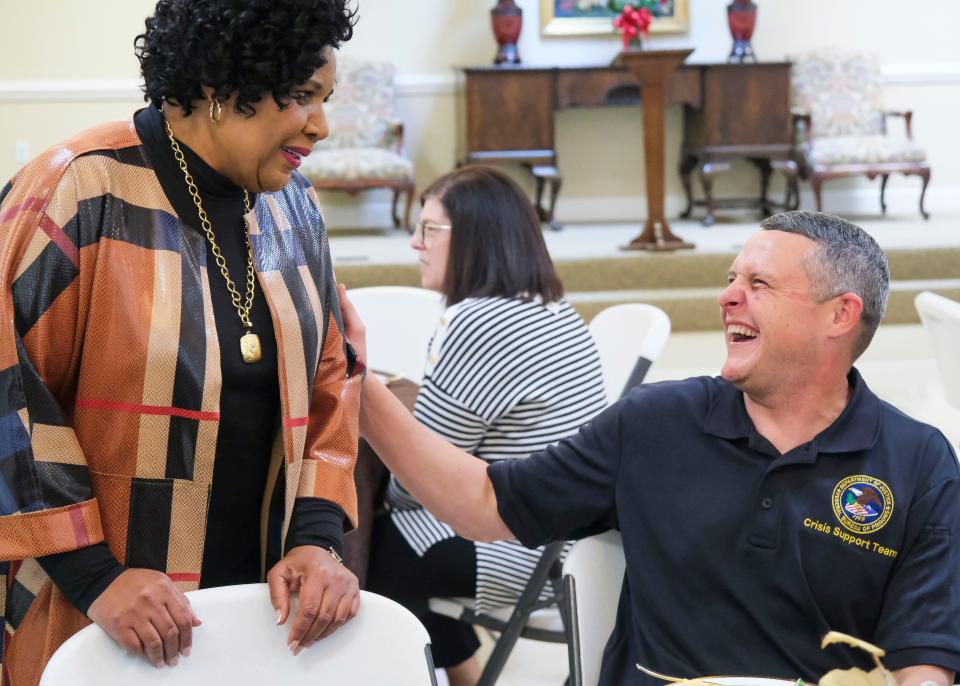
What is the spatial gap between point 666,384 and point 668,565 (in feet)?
0.85

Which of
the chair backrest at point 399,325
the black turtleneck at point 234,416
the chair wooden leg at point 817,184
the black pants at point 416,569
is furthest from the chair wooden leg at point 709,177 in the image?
the black turtleneck at point 234,416

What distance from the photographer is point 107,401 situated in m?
1.26

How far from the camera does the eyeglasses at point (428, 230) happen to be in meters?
2.50

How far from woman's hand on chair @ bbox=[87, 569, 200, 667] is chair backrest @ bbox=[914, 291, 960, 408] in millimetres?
1866

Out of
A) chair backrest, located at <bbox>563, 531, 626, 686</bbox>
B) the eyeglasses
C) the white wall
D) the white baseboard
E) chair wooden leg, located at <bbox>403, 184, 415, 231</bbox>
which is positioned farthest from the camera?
the white baseboard

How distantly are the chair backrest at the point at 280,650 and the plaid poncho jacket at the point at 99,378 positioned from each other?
6 cm

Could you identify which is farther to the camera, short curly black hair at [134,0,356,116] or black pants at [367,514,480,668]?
black pants at [367,514,480,668]

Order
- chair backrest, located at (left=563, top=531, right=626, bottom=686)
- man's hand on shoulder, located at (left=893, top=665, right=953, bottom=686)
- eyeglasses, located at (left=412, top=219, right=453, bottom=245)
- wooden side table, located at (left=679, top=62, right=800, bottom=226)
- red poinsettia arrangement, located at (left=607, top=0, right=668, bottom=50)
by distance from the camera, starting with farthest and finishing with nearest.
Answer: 1. wooden side table, located at (left=679, top=62, right=800, bottom=226)
2. red poinsettia arrangement, located at (left=607, top=0, right=668, bottom=50)
3. eyeglasses, located at (left=412, top=219, right=453, bottom=245)
4. chair backrest, located at (left=563, top=531, right=626, bottom=686)
5. man's hand on shoulder, located at (left=893, top=665, right=953, bottom=686)

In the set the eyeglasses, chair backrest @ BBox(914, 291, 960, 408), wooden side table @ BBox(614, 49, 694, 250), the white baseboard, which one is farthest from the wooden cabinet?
the eyeglasses

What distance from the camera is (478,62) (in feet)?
25.1

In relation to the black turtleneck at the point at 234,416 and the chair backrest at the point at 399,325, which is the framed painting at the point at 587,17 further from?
the black turtleneck at the point at 234,416

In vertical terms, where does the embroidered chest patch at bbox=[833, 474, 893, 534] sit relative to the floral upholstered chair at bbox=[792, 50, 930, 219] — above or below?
below

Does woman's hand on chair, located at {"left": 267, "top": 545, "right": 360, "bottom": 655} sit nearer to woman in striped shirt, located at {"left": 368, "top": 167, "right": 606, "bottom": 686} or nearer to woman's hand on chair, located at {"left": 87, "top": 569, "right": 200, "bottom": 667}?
woman's hand on chair, located at {"left": 87, "top": 569, "right": 200, "bottom": 667}

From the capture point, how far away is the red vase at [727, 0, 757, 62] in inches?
286
